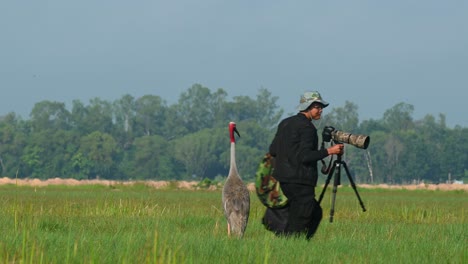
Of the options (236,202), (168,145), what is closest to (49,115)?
(168,145)

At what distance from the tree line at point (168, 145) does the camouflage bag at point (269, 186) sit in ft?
336

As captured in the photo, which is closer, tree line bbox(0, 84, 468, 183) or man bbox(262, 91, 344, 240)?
man bbox(262, 91, 344, 240)

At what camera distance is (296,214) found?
10.1 m

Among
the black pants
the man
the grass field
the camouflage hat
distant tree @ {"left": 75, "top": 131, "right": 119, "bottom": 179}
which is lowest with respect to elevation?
the grass field

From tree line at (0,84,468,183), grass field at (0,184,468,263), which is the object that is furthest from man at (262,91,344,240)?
tree line at (0,84,468,183)

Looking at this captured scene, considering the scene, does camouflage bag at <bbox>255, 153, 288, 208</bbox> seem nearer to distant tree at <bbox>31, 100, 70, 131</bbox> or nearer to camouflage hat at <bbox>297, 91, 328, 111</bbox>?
camouflage hat at <bbox>297, 91, 328, 111</bbox>

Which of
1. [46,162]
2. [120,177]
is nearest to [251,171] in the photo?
[120,177]

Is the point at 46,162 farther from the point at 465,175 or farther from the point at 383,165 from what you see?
the point at 465,175

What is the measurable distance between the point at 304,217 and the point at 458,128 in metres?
133

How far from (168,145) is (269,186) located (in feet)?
377

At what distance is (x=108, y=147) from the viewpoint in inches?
4567

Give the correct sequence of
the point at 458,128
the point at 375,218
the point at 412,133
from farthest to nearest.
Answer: the point at 458,128
the point at 412,133
the point at 375,218

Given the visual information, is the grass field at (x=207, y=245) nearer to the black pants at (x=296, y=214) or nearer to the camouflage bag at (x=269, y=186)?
the black pants at (x=296, y=214)

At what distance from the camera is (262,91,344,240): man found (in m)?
9.84
